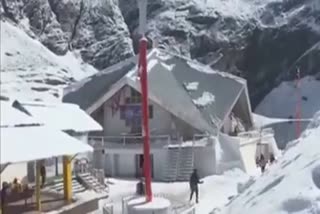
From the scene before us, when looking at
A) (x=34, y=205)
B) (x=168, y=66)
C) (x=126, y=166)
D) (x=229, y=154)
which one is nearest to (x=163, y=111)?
(x=168, y=66)

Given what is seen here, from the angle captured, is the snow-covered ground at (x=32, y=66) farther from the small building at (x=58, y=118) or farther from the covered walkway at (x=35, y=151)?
the covered walkway at (x=35, y=151)

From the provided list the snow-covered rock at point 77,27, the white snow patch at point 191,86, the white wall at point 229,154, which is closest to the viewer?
the white wall at point 229,154

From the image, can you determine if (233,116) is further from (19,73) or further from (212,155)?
(19,73)

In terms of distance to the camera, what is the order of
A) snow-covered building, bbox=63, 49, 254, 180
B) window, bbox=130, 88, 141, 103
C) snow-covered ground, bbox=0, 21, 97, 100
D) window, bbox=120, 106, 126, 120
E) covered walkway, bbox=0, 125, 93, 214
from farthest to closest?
snow-covered ground, bbox=0, 21, 97, 100 < window, bbox=120, 106, 126, 120 < window, bbox=130, 88, 141, 103 < snow-covered building, bbox=63, 49, 254, 180 < covered walkway, bbox=0, 125, 93, 214

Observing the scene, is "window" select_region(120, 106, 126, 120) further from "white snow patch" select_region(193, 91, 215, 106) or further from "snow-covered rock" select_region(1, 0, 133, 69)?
"snow-covered rock" select_region(1, 0, 133, 69)

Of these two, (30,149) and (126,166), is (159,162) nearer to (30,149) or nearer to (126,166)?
(126,166)

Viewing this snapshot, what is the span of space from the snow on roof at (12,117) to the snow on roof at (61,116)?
77.1 inches

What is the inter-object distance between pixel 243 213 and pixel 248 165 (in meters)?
23.4

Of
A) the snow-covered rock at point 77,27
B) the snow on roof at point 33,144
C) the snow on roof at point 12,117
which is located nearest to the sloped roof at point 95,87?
the snow on roof at point 12,117

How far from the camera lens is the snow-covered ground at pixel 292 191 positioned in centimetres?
799

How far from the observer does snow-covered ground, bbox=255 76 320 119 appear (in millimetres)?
55125

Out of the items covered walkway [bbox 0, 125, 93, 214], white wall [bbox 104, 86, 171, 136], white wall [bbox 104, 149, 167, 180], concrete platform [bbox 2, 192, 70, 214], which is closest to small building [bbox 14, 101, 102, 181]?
covered walkway [bbox 0, 125, 93, 214]

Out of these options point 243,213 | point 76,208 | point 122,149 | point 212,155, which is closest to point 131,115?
point 122,149

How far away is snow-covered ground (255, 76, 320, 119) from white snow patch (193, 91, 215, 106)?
2176 centimetres
